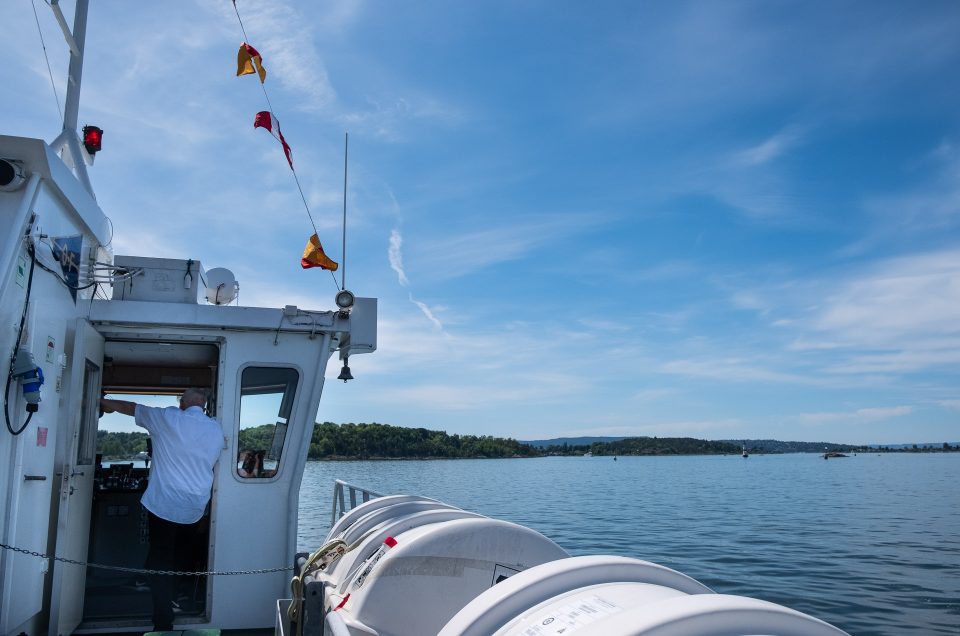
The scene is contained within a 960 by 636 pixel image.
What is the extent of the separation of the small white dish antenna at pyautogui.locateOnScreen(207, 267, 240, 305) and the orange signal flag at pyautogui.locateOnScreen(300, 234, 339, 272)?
0.65 metres

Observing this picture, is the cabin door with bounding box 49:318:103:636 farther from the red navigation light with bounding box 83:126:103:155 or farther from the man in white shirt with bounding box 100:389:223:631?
the red navigation light with bounding box 83:126:103:155

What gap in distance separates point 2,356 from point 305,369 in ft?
7.96

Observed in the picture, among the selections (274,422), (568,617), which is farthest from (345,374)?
(568,617)

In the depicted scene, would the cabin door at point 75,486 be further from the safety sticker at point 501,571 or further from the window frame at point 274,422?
the safety sticker at point 501,571

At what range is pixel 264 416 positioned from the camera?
246 inches

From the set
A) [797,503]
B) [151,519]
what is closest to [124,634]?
[151,519]

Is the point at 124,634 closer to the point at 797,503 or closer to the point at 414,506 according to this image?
the point at 414,506

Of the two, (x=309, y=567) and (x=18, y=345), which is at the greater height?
(x=18, y=345)

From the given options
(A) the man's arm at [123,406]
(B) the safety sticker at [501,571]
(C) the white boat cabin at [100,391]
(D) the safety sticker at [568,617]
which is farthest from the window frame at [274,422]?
(D) the safety sticker at [568,617]

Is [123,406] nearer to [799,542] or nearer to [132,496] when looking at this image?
[132,496]

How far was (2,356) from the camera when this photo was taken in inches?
163

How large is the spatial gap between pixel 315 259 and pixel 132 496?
11.7ft

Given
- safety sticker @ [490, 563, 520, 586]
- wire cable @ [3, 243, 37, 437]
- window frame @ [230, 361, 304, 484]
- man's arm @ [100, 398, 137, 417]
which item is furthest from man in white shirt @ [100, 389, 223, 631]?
safety sticker @ [490, 563, 520, 586]

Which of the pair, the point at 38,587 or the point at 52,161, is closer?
the point at 52,161
